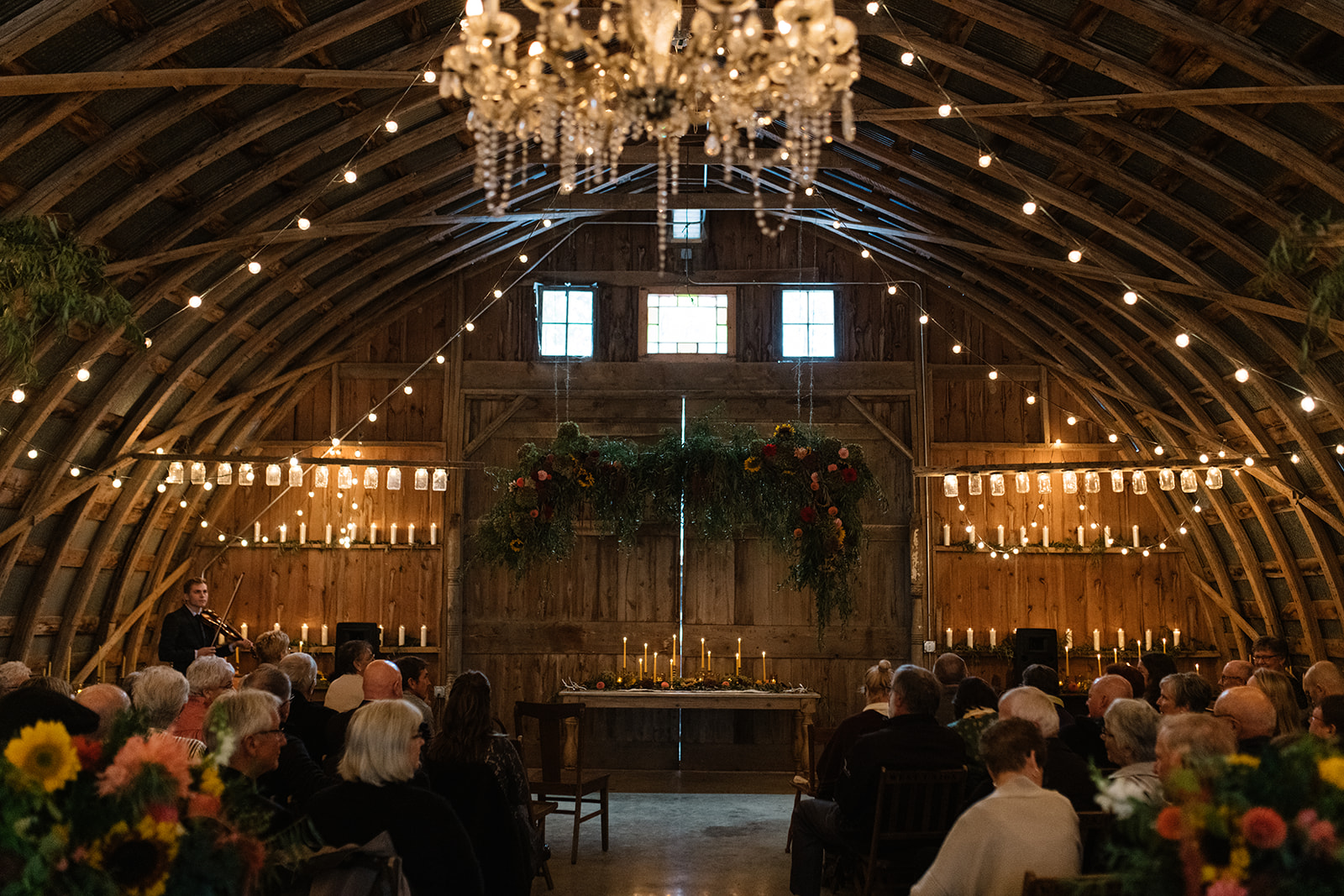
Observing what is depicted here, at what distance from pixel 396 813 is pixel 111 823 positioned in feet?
4.54

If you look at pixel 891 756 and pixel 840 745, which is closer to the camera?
pixel 891 756

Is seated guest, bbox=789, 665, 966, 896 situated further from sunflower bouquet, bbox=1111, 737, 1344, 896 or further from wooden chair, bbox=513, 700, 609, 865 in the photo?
sunflower bouquet, bbox=1111, 737, 1344, 896

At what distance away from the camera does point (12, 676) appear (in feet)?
21.4

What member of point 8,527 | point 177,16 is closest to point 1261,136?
point 177,16

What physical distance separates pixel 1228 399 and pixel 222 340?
8.70 metres

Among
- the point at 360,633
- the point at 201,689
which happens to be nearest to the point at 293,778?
the point at 201,689

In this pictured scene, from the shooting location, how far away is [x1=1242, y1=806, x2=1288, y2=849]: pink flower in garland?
2.51m

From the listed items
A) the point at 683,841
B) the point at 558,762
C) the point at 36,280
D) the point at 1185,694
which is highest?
the point at 36,280

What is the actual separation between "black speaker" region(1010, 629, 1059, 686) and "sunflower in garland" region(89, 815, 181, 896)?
33.2ft

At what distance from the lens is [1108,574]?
41.2ft

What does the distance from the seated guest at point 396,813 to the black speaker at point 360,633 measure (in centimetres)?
781

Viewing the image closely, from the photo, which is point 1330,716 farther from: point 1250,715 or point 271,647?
point 271,647

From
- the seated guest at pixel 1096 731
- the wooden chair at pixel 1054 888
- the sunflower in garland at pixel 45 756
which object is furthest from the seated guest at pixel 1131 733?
the sunflower in garland at pixel 45 756

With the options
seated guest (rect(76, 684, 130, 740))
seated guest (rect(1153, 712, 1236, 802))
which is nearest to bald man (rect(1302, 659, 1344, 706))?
seated guest (rect(1153, 712, 1236, 802))
